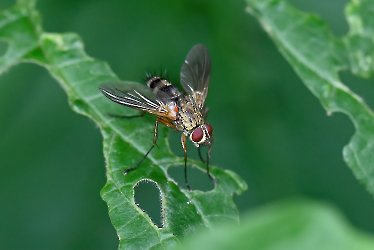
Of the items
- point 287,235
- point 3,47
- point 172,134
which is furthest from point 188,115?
point 287,235

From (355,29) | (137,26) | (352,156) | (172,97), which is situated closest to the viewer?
(352,156)

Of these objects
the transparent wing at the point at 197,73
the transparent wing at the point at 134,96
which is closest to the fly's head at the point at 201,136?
the transparent wing at the point at 134,96

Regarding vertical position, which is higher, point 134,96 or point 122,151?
point 134,96

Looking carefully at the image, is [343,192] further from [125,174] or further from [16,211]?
[16,211]

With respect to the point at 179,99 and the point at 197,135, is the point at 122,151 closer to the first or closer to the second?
the point at 197,135

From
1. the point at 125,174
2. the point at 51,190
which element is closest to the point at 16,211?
the point at 51,190

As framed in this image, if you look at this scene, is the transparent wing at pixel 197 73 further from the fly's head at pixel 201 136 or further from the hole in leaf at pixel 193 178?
the hole in leaf at pixel 193 178

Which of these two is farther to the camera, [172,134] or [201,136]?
[172,134]
